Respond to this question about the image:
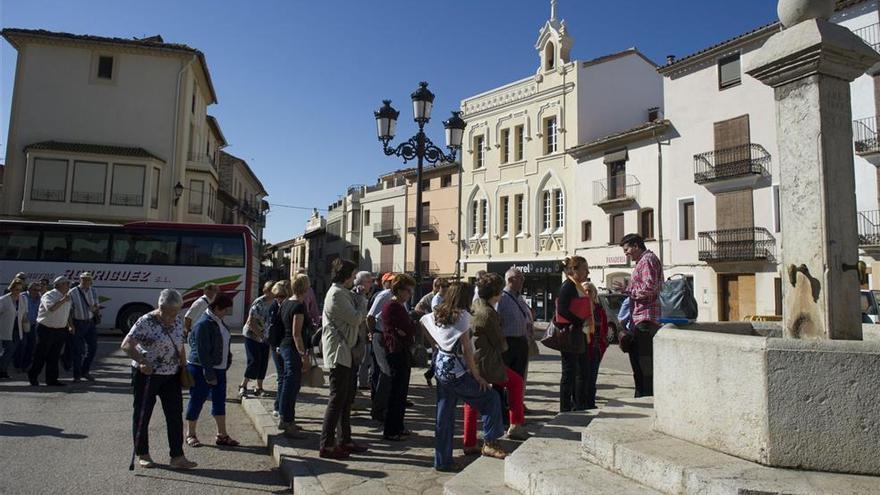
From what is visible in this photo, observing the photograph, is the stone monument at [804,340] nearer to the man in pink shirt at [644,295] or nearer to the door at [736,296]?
the man in pink shirt at [644,295]

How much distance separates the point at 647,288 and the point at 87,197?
2986 centimetres

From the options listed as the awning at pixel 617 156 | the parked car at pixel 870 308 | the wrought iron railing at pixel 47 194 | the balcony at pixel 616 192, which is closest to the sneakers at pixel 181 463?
the parked car at pixel 870 308

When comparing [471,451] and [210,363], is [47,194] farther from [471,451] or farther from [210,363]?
[471,451]

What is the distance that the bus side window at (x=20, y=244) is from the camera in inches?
691

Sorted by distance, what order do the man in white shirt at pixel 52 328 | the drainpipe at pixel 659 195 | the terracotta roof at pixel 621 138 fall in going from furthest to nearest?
the terracotta roof at pixel 621 138, the drainpipe at pixel 659 195, the man in white shirt at pixel 52 328

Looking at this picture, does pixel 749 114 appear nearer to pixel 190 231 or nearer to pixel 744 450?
pixel 190 231

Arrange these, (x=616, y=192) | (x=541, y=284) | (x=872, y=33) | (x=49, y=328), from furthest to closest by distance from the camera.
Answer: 1. (x=541, y=284)
2. (x=616, y=192)
3. (x=872, y=33)
4. (x=49, y=328)

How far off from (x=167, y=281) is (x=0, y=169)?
89.9ft

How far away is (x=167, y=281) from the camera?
18062mm

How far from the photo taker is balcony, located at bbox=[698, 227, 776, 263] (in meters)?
22.1

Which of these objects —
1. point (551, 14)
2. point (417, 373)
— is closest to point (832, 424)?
point (417, 373)

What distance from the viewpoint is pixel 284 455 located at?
5.40 m

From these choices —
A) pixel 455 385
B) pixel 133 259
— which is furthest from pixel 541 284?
pixel 455 385

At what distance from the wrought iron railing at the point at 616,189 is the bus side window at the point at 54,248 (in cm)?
2136
